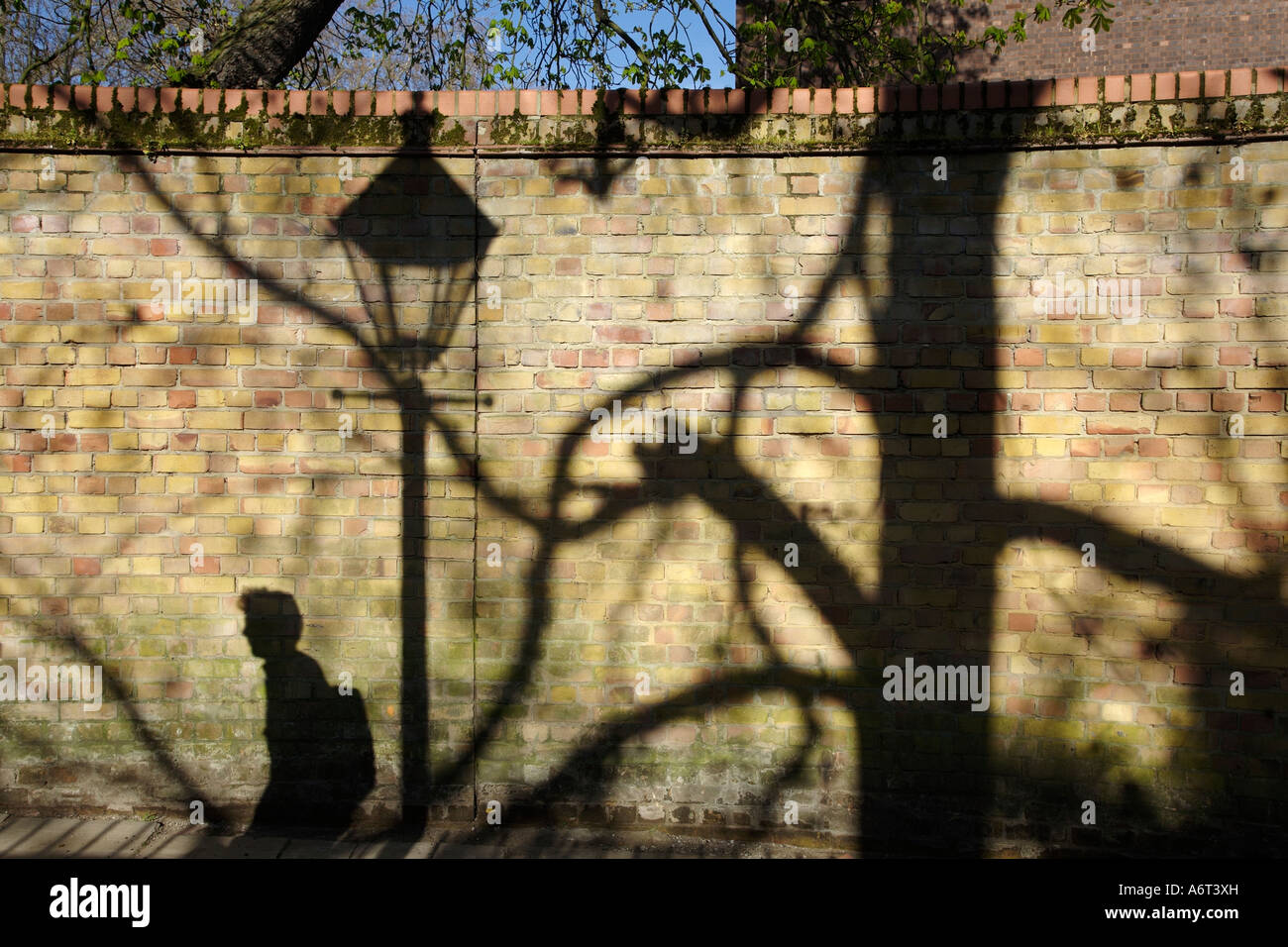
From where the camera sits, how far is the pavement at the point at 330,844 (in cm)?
366

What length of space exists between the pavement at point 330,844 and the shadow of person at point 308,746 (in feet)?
0.50

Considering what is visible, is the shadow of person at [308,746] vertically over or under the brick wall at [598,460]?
under

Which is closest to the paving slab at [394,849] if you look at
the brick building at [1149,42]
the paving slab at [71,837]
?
the paving slab at [71,837]

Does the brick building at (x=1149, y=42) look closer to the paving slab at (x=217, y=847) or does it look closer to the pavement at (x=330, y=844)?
the pavement at (x=330, y=844)

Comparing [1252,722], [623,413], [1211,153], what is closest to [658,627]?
[623,413]

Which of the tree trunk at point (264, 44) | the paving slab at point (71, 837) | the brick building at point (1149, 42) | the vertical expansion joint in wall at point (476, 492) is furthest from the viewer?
the brick building at point (1149, 42)

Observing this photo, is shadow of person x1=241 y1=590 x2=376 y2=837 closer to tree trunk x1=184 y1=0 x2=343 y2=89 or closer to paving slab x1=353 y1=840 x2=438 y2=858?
paving slab x1=353 y1=840 x2=438 y2=858

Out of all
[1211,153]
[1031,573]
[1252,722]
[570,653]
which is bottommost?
[1252,722]

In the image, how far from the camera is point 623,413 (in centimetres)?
380

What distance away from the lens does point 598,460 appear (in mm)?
3816

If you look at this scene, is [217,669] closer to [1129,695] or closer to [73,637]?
[73,637]

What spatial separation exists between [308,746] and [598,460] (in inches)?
80.5

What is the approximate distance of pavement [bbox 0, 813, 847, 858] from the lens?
3.66 metres
